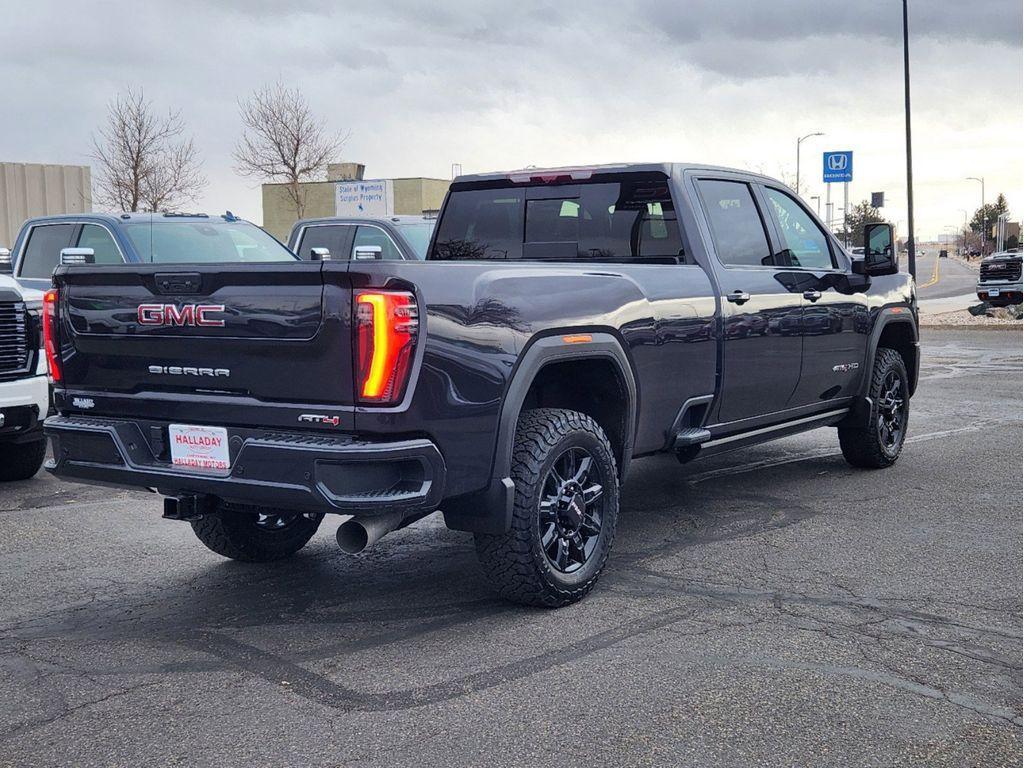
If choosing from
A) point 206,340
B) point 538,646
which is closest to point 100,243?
point 206,340

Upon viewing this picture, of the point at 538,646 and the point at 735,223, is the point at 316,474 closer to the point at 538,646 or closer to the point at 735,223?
the point at 538,646

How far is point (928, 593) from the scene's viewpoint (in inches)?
202

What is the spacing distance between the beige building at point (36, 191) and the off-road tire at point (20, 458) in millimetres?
20643

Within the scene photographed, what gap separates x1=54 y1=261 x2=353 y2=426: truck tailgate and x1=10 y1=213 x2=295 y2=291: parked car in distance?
534 cm

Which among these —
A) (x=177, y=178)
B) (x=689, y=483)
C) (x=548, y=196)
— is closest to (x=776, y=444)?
(x=689, y=483)

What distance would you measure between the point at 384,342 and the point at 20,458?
5.00 metres

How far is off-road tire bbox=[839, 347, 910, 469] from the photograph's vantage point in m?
7.87

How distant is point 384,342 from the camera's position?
414cm

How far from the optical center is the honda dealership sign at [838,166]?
31.5 metres

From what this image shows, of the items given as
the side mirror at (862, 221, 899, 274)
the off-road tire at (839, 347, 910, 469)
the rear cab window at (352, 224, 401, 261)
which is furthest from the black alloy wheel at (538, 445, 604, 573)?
the rear cab window at (352, 224, 401, 261)

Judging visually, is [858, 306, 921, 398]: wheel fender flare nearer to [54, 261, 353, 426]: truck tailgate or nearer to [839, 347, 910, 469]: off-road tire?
[839, 347, 910, 469]: off-road tire

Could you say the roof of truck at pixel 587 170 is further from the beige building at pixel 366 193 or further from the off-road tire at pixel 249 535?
the beige building at pixel 366 193

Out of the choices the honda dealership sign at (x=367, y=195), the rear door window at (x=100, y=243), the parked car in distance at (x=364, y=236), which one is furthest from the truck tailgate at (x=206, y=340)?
the honda dealership sign at (x=367, y=195)

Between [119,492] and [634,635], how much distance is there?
4.37 meters
